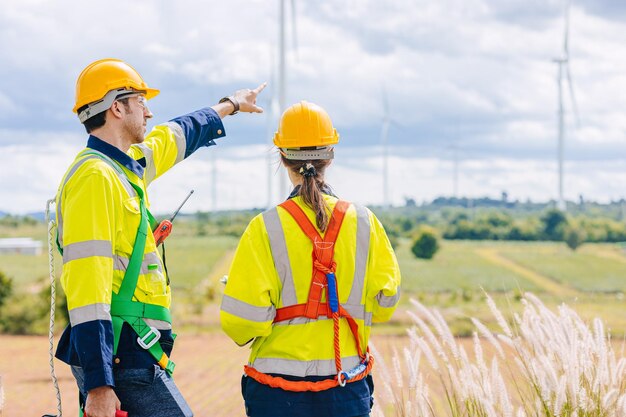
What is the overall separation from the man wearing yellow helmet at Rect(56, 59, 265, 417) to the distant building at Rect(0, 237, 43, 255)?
7189 cm

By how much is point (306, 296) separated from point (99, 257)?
947 millimetres

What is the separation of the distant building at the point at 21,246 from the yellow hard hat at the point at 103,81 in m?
71.8

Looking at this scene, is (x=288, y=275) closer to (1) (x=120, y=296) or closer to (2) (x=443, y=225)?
(1) (x=120, y=296)

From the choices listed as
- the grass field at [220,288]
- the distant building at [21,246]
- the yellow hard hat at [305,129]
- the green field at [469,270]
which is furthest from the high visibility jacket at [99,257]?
the distant building at [21,246]

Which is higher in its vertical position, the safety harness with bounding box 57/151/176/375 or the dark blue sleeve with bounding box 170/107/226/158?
the dark blue sleeve with bounding box 170/107/226/158

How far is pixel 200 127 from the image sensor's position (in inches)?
198

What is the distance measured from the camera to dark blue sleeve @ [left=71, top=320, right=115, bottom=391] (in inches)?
138

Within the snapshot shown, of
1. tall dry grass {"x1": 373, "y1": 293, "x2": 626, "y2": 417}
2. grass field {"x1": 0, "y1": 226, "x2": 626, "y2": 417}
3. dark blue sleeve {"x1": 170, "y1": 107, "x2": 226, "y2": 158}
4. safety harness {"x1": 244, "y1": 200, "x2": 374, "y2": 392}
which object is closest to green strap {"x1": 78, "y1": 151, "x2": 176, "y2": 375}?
safety harness {"x1": 244, "y1": 200, "x2": 374, "y2": 392}

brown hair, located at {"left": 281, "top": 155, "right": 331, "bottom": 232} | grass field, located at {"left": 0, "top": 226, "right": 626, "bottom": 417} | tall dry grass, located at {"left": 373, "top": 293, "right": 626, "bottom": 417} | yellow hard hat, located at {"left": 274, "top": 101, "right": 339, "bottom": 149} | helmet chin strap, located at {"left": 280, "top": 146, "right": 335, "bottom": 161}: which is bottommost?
grass field, located at {"left": 0, "top": 226, "right": 626, "bottom": 417}

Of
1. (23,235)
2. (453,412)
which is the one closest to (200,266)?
(23,235)

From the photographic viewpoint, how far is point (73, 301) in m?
3.57

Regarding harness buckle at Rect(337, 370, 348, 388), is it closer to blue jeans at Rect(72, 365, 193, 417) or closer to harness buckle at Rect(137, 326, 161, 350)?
blue jeans at Rect(72, 365, 193, 417)

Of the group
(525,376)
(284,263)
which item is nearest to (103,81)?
(284,263)

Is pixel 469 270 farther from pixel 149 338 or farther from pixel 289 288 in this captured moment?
pixel 149 338
